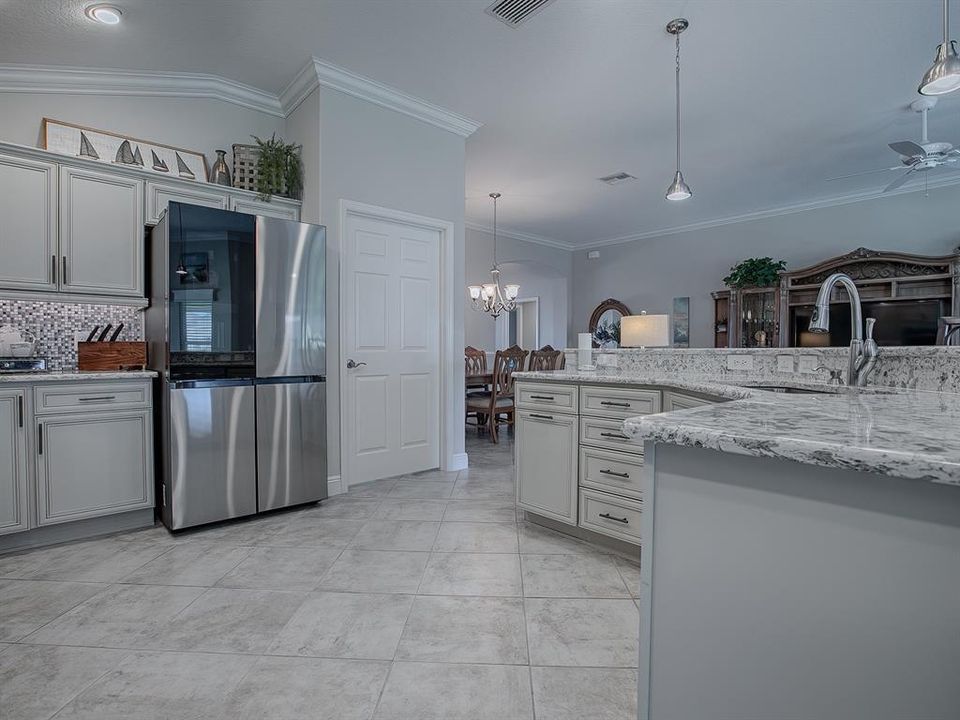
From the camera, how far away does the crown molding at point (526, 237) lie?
7.09 meters

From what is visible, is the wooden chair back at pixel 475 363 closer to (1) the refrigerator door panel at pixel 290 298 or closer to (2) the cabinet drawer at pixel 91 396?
(1) the refrigerator door panel at pixel 290 298

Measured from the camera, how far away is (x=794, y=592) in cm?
66

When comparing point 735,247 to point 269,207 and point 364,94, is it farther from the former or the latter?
point 269,207

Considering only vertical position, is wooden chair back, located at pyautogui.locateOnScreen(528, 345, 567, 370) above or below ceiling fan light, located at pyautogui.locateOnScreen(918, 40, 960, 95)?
below

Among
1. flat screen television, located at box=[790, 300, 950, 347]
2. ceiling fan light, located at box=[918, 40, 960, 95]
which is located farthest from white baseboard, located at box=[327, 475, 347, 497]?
flat screen television, located at box=[790, 300, 950, 347]

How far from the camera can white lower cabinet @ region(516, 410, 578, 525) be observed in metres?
2.54

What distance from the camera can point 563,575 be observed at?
7.07ft

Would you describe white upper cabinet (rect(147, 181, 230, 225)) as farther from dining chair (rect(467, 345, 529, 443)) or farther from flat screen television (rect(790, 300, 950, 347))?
flat screen television (rect(790, 300, 950, 347))

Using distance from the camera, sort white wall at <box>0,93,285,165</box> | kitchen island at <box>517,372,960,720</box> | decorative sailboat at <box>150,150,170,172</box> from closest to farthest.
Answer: kitchen island at <box>517,372,960,720</box> → white wall at <box>0,93,285,165</box> → decorative sailboat at <box>150,150,170,172</box>

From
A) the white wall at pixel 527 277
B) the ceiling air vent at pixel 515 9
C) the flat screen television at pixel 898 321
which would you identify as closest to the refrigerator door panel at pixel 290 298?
the ceiling air vent at pixel 515 9

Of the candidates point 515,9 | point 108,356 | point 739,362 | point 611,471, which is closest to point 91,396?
point 108,356

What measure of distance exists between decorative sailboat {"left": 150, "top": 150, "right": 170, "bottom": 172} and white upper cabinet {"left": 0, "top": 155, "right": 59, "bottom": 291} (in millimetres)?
615

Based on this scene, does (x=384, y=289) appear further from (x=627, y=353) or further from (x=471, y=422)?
(x=471, y=422)

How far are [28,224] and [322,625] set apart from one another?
2.59m
